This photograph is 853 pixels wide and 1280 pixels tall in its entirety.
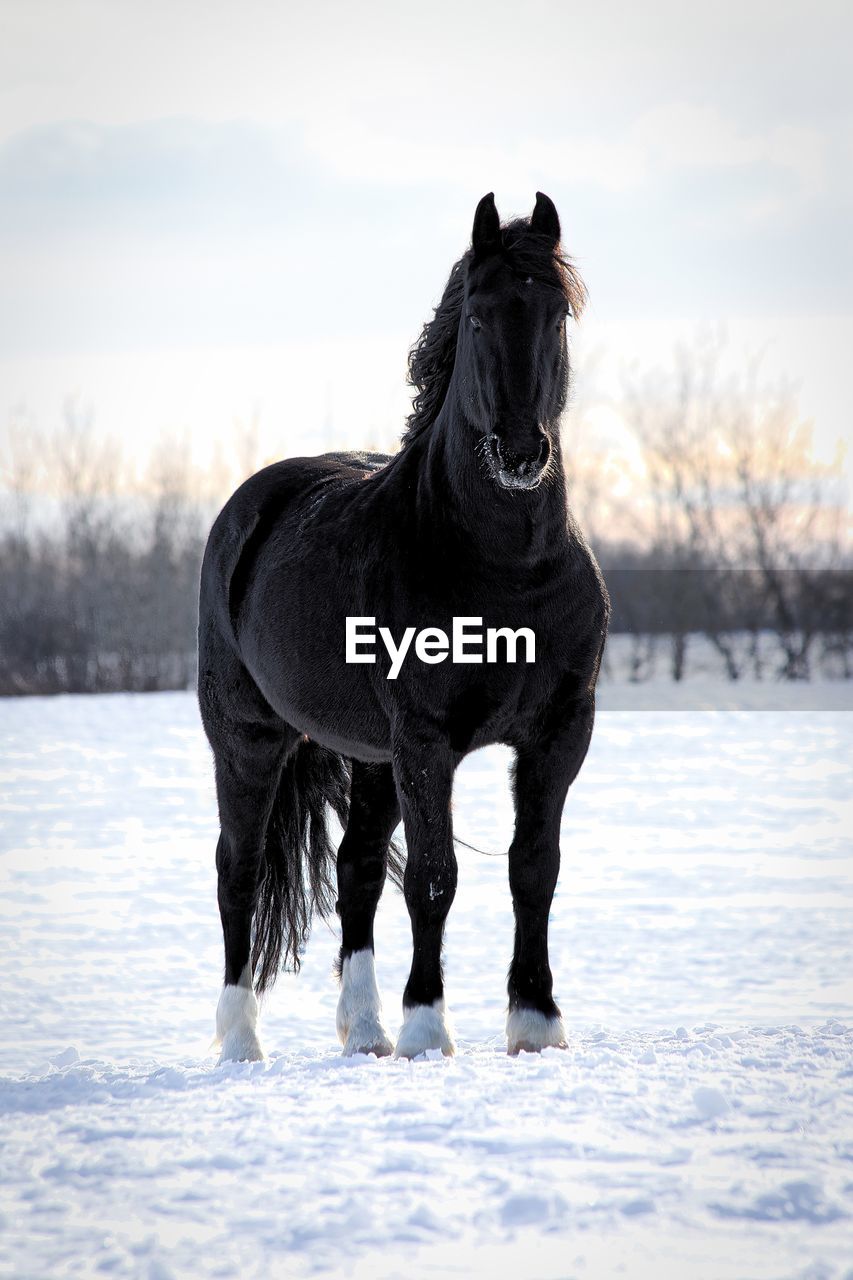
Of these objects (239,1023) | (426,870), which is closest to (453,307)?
(426,870)

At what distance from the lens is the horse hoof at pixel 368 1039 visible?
4.64 meters

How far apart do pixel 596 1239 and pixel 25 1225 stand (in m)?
1.22

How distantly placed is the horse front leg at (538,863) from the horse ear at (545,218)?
1473 millimetres

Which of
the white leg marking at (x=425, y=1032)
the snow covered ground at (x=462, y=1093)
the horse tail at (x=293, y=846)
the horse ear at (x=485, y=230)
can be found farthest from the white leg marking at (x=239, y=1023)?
the horse ear at (x=485, y=230)

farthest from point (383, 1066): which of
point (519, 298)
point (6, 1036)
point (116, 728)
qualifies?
point (116, 728)

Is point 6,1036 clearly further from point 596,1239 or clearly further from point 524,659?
point 596,1239

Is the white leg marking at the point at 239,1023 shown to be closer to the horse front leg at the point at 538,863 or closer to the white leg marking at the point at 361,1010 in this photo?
the white leg marking at the point at 361,1010

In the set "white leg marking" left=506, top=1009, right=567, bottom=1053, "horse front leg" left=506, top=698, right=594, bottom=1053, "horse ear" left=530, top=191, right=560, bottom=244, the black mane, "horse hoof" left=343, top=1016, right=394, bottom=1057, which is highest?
"horse ear" left=530, top=191, right=560, bottom=244

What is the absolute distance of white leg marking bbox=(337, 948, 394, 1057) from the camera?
466cm

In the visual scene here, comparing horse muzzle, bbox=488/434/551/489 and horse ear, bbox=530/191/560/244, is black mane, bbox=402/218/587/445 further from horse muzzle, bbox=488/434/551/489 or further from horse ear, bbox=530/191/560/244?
horse muzzle, bbox=488/434/551/489

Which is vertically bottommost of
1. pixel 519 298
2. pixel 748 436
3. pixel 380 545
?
pixel 380 545

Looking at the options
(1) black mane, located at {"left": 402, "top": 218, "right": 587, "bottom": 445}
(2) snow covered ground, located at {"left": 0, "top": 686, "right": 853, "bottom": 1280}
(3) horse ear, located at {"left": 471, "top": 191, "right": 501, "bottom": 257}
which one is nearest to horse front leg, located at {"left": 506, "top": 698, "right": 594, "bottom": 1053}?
(2) snow covered ground, located at {"left": 0, "top": 686, "right": 853, "bottom": 1280}

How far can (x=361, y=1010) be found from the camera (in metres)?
4.75

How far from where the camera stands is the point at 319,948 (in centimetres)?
749
